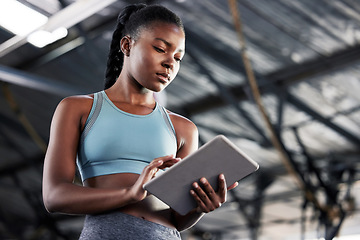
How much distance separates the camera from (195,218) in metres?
1.11

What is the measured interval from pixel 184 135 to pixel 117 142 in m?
0.21

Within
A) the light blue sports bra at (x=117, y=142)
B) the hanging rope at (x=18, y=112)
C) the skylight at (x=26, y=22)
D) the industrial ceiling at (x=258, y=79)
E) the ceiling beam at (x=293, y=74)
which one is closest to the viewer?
the light blue sports bra at (x=117, y=142)

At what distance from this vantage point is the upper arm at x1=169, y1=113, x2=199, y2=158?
121cm

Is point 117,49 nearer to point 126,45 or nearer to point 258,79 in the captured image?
point 126,45

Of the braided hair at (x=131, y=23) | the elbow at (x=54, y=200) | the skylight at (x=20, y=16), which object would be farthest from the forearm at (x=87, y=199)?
the skylight at (x=20, y=16)

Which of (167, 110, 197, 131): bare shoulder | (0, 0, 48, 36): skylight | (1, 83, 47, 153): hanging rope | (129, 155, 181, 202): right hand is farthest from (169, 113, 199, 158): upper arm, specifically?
(1, 83, 47, 153): hanging rope

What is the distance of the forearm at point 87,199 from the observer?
0.98 meters

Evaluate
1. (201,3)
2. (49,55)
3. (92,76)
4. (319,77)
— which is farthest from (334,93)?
(49,55)

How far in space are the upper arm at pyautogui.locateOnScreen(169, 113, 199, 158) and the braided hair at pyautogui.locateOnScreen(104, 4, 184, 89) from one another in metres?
0.20

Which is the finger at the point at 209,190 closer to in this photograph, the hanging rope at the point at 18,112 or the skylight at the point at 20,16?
the skylight at the point at 20,16

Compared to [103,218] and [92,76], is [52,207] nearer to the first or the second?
[103,218]

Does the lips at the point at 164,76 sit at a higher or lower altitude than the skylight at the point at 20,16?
lower

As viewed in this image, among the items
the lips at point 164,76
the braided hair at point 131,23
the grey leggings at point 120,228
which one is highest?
the braided hair at point 131,23

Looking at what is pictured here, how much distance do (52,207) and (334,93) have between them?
5.89 metres
